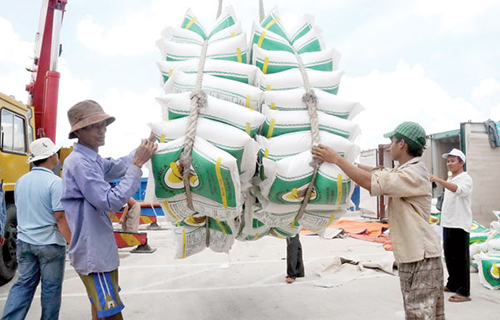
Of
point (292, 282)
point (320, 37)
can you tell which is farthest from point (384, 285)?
point (320, 37)

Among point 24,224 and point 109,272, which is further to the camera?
point 24,224

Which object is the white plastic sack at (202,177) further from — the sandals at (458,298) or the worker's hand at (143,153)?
the sandals at (458,298)

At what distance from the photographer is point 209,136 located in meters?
2.51

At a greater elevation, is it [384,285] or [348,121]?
[348,121]

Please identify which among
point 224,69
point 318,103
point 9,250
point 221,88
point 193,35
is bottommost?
point 9,250

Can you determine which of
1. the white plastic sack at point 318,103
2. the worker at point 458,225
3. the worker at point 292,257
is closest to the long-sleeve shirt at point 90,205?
the white plastic sack at point 318,103

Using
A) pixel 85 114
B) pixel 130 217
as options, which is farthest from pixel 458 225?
pixel 130 217

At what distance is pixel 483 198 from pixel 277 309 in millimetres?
6236

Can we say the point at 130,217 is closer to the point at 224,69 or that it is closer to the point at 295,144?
the point at 224,69

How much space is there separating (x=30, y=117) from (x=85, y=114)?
14.7 feet

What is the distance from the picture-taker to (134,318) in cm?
388

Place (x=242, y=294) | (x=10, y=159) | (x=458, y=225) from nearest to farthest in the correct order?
(x=458, y=225), (x=242, y=294), (x=10, y=159)

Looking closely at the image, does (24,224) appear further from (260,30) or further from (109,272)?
(260,30)

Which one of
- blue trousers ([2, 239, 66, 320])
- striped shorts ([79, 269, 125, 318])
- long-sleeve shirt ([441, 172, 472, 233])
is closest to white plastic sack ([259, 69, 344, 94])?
striped shorts ([79, 269, 125, 318])
